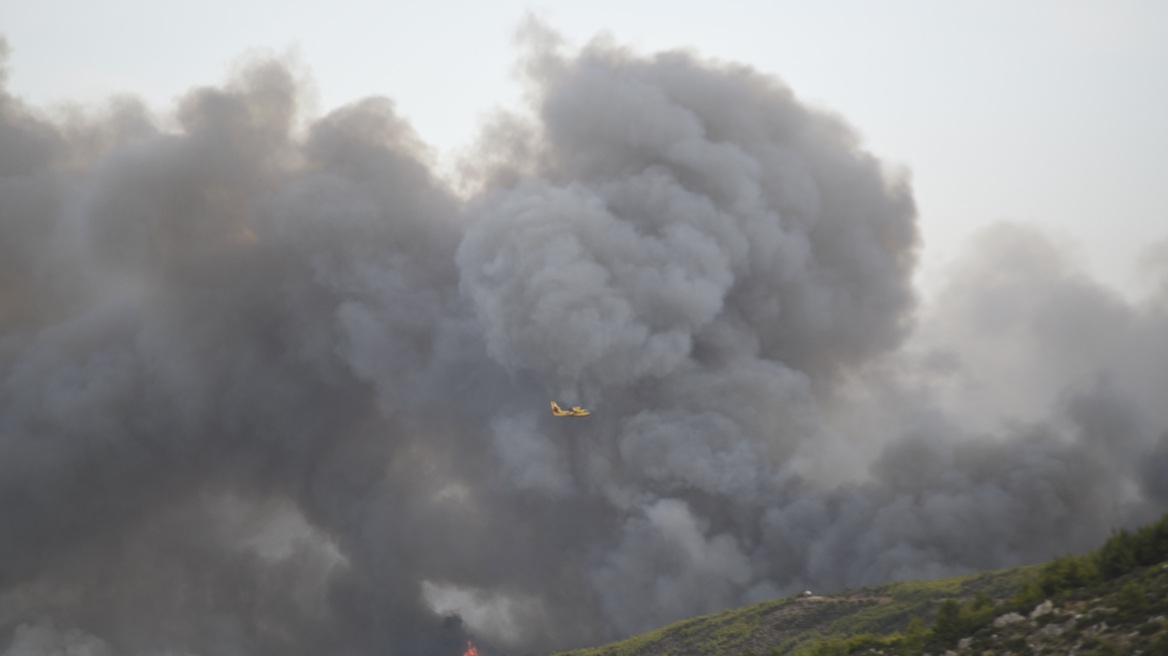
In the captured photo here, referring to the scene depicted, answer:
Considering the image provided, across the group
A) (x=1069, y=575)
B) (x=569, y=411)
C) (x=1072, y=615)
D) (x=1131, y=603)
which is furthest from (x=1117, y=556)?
(x=569, y=411)

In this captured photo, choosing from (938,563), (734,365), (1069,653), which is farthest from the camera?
(734,365)

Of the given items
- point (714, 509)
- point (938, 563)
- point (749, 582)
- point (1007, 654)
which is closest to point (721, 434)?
point (714, 509)

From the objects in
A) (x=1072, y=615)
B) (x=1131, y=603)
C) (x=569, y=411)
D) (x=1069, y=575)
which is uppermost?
(x=569, y=411)

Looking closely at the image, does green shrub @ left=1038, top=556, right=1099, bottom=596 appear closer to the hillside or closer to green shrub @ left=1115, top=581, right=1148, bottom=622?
the hillside

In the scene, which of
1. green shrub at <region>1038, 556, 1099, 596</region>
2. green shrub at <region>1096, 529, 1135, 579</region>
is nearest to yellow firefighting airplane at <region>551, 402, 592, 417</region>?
green shrub at <region>1038, 556, 1099, 596</region>

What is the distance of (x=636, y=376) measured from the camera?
225ft

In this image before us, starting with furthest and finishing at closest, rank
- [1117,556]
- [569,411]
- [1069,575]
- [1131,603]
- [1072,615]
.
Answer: [569,411]
[1069,575]
[1117,556]
[1072,615]
[1131,603]

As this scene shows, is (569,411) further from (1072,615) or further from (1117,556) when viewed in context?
(1072,615)

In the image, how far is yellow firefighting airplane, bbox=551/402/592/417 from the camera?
6577 cm

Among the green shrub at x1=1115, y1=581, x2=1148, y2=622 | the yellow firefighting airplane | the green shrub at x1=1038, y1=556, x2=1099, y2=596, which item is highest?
the yellow firefighting airplane

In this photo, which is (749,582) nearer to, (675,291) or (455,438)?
(675,291)

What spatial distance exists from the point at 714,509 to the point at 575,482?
1119 centimetres

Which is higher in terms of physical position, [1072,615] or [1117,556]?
[1117,556]

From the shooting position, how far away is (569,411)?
69.4 metres
